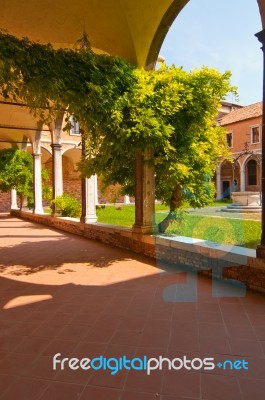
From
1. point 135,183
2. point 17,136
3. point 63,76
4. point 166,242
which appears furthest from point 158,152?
point 17,136

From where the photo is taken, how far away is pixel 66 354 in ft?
8.15

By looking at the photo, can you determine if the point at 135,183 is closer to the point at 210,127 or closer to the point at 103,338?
the point at 210,127

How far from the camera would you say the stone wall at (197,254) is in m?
3.93

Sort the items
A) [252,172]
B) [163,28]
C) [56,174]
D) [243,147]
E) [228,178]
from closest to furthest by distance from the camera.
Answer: [163,28] → [56,174] → [252,172] → [243,147] → [228,178]

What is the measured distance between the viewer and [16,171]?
15789mm

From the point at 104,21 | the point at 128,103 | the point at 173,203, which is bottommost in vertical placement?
the point at 173,203

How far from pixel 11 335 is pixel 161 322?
57.7 inches

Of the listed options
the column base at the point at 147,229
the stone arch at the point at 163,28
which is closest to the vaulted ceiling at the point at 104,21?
the stone arch at the point at 163,28

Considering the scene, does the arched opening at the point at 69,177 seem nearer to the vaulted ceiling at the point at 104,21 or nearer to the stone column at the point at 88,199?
the stone column at the point at 88,199

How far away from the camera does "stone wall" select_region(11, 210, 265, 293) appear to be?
3.93 meters

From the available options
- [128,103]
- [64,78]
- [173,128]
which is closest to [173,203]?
[173,128]

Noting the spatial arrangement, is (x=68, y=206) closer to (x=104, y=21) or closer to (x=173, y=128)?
(x=104, y=21)

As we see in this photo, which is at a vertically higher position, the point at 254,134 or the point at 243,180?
the point at 254,134

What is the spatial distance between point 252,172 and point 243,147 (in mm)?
2579
